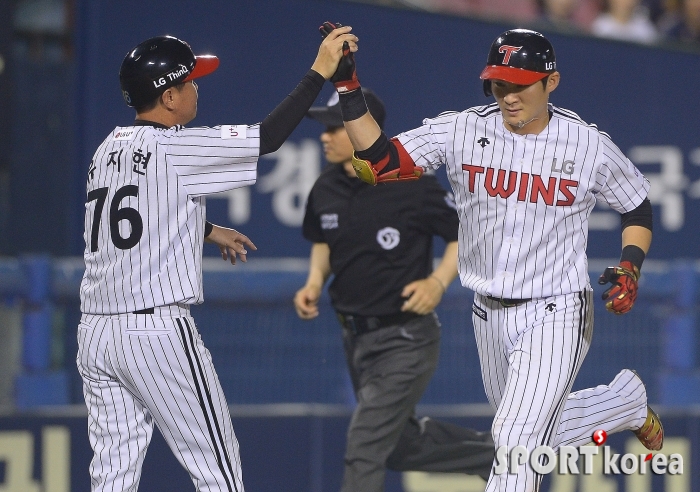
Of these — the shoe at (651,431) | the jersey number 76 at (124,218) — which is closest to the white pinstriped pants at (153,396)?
the jersey number 76 at (124,218)

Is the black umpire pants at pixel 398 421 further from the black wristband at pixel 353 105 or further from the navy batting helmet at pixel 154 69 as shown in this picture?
the navy batting helmet at pixel 154 69

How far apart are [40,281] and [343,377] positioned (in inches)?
64.2

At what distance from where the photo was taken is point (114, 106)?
6.40 m

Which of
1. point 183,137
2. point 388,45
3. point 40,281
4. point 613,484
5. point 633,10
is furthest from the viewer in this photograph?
point 633,10

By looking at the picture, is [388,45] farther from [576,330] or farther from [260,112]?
[576,330]

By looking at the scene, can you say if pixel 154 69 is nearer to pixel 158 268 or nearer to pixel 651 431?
→ pixel 158 268

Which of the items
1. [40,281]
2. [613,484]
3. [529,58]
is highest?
[529,58]

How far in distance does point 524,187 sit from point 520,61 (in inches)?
15.8

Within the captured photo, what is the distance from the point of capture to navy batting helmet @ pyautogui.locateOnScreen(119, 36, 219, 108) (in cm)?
357

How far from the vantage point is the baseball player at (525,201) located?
11.8 feet

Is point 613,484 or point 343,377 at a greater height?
point 343,377

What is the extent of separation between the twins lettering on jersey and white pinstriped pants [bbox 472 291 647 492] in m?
0.33

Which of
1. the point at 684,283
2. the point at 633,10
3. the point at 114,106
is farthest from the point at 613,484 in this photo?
the point at 633,10

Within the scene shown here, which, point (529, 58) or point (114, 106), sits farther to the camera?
point (114, 106)
